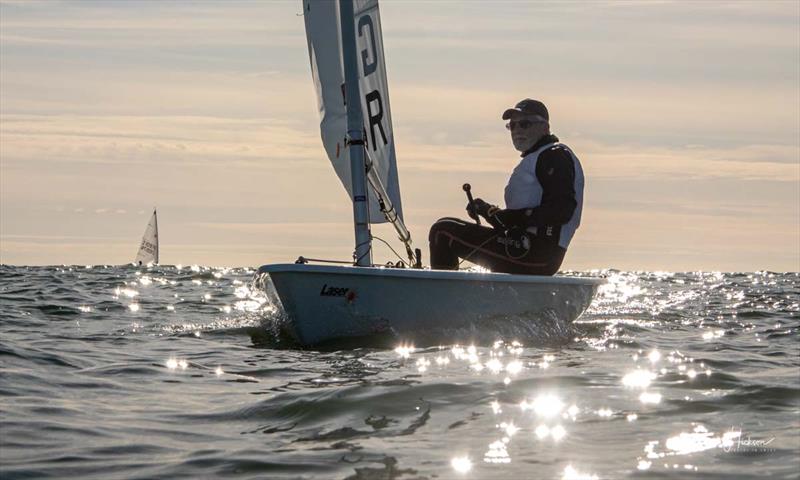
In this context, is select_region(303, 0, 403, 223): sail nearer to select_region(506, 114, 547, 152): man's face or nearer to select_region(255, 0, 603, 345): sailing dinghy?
select_region(255, 0, 603, 345): sailing dinghy

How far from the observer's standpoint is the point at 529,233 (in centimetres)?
986

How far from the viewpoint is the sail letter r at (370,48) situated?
10.9 m

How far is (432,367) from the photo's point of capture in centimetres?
724

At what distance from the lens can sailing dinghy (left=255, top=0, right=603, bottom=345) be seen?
858cm

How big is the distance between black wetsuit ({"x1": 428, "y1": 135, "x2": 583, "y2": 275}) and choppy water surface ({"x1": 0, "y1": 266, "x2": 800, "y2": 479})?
827mm

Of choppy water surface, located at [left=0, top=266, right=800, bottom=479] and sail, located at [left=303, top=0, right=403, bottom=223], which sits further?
sail, located at [left=303, top=0, right=403, bottom=223]

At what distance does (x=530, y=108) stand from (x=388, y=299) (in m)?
2.69

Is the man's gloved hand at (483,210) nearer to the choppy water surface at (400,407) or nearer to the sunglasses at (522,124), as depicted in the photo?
the sunglasses at (522,124)

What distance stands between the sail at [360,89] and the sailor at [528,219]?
1.12m

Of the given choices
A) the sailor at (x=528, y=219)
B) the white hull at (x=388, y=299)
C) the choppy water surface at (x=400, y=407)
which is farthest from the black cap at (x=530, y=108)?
the choppy water surface at (x=400, y=407)

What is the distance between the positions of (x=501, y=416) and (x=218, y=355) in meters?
3.70

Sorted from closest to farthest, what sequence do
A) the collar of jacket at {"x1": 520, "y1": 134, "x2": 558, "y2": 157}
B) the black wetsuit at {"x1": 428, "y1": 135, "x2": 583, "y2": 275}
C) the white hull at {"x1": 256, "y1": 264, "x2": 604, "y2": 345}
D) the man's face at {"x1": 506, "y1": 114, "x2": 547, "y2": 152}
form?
the white hull at {"x1": 256, "y1": 264, "x2": 604, "y2": 345}
the black wetsuit at {"x1": 428, "y1": 135, "x2": 583, "y2": 275}
the collar of jacket at {"x1": 520, "y1": 134, "x2": 558, "y2": 157}
the man's face at {"x1": 506, "y1": 114, "x2": 547, "y2": 152}

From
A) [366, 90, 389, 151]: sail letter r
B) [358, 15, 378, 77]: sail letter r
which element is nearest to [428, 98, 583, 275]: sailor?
[366, 90, 389, 151]: sail letter r

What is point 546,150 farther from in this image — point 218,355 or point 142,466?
point 142,466
